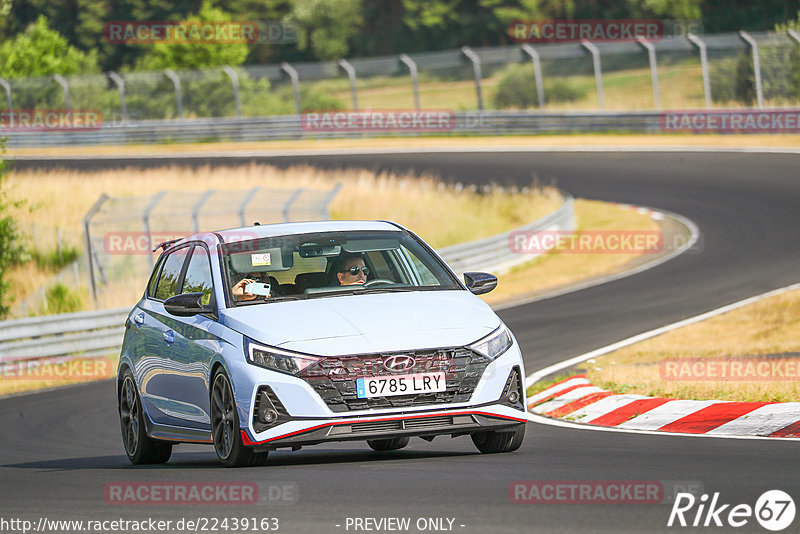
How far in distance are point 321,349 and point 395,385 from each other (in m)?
0.48

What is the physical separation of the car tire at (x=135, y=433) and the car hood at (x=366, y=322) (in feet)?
5.84

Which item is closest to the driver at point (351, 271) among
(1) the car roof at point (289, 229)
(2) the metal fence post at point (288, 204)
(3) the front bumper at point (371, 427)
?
(1) the car roof at point (289, 229)

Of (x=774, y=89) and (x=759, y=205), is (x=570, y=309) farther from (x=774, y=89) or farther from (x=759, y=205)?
(x=774, y=89)

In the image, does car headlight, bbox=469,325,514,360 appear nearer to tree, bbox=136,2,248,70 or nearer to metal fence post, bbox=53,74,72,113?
metal fence post, bbox=53,74,72,113

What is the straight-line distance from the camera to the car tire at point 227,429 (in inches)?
320

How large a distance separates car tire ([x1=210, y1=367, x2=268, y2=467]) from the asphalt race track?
10 centimetres

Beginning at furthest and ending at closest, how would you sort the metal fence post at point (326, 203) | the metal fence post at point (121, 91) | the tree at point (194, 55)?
1. the tree at point (194, 55)
2. the metal fence post at point (121, 91)
3. the metal fence post at point (326, 203)

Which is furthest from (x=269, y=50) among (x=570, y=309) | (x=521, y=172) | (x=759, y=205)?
(x=570, y=309)

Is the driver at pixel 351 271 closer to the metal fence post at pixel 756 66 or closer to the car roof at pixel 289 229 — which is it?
the car roof at pixel 289 229

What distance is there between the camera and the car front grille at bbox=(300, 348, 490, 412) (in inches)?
310

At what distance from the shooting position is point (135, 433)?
10.0 metres

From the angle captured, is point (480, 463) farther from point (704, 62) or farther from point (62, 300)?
point (704, 62)

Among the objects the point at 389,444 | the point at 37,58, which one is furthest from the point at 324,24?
the point at 389,444

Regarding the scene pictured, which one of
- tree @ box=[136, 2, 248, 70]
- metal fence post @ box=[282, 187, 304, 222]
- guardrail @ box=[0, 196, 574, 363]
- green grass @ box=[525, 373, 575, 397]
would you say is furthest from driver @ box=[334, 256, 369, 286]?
tree @ box=[136, 2, 248, 70]
